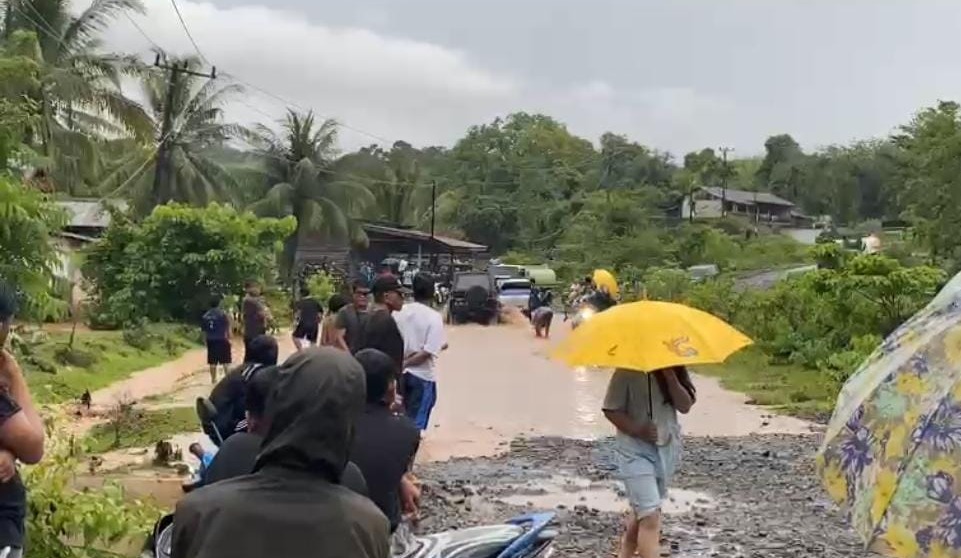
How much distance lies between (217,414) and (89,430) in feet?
23.5

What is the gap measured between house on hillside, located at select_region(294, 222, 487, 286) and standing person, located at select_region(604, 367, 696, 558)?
40.7 metres

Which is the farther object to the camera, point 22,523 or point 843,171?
point 843,171

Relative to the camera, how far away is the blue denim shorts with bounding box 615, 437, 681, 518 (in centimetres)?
644

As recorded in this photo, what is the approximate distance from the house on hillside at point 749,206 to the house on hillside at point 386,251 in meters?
22.9

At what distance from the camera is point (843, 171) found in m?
76.1

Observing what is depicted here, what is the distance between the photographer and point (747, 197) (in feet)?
253

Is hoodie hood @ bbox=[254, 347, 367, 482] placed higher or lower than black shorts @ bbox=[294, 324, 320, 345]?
higher

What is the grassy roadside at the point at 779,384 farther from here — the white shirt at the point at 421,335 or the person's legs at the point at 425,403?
the white shirt at the point at 421,335

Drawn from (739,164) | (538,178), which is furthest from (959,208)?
(739,164)

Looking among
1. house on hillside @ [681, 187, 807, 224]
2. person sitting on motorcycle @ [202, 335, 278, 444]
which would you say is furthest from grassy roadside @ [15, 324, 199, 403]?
house on hillside @ [681, 187, 807, 224]

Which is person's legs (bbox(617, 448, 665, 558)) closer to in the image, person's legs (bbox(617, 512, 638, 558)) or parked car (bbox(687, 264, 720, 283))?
person's legs (bbox(617, 512, 638, 558))

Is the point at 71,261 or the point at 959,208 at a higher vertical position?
the point at 959,208

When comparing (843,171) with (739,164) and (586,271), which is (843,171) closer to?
(739,164)

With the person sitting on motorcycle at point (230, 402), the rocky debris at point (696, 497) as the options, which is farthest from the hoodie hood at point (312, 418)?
the rocky debris at point (696, 497)
